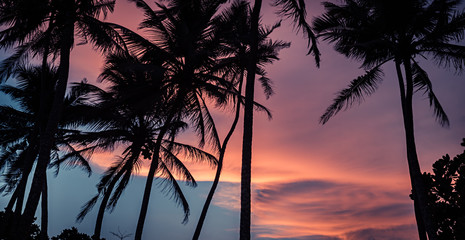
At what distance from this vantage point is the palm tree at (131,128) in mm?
13586

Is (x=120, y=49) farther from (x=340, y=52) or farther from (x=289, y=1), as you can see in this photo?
(x=340, y=52)

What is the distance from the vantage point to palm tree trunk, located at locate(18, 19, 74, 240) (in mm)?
9664

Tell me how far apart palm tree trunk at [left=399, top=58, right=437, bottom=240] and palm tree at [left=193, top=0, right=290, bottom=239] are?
5626mm

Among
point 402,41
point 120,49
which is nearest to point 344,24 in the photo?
point 402,41

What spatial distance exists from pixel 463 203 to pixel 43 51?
15.5m

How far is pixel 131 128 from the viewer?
53.7 feet

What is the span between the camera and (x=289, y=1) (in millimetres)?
10586

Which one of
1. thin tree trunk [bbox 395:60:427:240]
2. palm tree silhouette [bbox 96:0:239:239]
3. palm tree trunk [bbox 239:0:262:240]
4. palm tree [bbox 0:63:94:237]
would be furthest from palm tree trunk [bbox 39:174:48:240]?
thin tree trunk [bbox 395:60:427:240]

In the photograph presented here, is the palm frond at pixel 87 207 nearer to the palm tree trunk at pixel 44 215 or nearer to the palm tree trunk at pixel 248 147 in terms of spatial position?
the palm tree trunk at pixel 44 215

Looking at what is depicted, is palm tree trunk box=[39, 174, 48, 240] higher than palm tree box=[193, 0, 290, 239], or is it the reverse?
palm tree box=[193, 0, 290, 239]

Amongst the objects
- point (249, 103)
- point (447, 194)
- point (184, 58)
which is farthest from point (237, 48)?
point (447, 194)

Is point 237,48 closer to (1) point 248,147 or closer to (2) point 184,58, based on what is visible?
(2) point 184,58

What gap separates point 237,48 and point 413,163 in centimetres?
907

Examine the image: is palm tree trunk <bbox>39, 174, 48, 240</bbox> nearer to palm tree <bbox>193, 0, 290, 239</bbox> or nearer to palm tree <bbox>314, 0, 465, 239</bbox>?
palm tree <bbox>193, 0, 290, 239</bbox>
